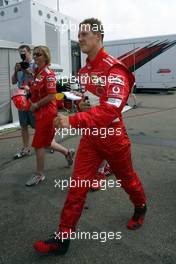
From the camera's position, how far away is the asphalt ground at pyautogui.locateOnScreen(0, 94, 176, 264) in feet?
9.57

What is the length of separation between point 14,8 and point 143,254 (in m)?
8.96

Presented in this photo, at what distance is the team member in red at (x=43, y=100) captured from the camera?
4.30 meters

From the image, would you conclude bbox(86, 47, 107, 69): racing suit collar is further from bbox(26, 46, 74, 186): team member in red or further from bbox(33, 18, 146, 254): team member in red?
bbox(26, 46, 74, 186): team member in red

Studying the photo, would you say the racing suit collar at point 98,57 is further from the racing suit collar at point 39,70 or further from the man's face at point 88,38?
the racing suit collar at point 39,70

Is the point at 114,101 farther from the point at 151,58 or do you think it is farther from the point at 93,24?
the point at 151,58

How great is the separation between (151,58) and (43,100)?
16.2m

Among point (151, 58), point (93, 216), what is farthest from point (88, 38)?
point (151, 58)

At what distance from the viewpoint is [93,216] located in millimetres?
3652

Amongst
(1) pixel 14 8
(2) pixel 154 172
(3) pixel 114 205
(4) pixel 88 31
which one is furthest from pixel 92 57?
(1) pixel 14 8

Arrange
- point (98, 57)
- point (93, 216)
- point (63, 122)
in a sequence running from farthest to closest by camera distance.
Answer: point (93, 216) → point (98, 57) → point (63, 122)

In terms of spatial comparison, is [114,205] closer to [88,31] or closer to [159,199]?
[159,199]

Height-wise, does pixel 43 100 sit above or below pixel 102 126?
above

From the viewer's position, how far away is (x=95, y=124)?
245cm

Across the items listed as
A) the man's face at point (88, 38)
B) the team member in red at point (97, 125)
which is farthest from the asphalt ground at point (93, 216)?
the man's face at point (88, 38)
